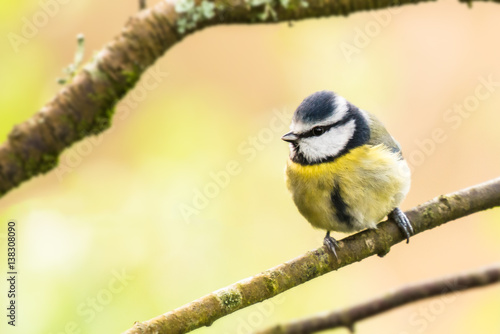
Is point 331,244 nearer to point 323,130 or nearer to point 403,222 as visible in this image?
point 403,222

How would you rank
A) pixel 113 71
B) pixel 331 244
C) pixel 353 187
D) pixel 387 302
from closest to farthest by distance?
1. pixel 387 302
2. pixel 113 71
3. pixel 331 244
4. pixel 353 187

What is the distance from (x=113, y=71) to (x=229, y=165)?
1.79 metres

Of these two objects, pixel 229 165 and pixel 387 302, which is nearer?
pixel 387 302

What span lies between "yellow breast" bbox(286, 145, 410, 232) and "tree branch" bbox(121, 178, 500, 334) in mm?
107

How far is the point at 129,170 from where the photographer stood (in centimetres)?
318

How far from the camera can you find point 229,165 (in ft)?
10.6

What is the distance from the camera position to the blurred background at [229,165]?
274 cm

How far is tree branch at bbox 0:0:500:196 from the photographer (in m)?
1.39

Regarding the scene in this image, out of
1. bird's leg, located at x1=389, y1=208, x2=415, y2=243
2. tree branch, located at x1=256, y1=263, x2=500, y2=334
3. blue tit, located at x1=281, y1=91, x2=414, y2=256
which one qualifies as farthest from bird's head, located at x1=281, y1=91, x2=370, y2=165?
tree branch, located at x1=256, y1=263, x2=500, y2=334

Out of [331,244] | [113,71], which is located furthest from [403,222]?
[113,71]

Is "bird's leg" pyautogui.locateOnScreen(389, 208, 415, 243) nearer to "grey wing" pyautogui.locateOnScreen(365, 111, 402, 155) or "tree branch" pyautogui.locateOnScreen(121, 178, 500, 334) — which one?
"tree branch" pyautogui.locateOnScreen(121, 178, 500, 334)

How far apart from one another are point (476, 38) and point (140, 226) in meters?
2.72

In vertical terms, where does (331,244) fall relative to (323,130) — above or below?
below

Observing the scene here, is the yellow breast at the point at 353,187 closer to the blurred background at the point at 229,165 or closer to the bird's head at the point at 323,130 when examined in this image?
the bird's head at the point at 323,130
